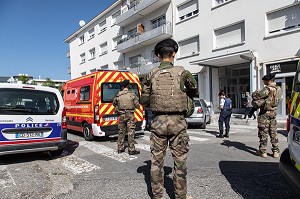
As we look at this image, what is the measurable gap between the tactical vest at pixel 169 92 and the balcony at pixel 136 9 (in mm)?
20124

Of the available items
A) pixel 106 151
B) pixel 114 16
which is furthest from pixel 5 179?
pixel 114 16

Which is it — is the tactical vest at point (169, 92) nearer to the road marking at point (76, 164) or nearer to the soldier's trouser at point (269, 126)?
the road marking at point (76, 164)

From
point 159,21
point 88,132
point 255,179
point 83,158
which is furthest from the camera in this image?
point 159,21

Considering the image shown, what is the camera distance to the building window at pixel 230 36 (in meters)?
→ 16.0

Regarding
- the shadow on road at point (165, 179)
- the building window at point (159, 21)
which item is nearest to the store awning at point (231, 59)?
the building window at point (159, 21)

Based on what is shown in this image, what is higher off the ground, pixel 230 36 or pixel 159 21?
pixel 159 21

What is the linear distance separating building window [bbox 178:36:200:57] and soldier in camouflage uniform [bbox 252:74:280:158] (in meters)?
14.1

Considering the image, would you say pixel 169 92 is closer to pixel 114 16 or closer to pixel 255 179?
pixel 255 179

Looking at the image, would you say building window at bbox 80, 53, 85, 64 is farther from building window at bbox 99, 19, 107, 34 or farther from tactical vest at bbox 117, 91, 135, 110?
tactical vest at bbox 117, 91, 135, 110

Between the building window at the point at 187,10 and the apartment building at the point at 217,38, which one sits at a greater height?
the building window at the point at 187,10

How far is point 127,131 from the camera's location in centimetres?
614

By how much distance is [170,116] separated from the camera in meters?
3.06

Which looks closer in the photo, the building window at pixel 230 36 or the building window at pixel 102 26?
the building window at pixel 230 36

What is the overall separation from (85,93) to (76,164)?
3.61 m
